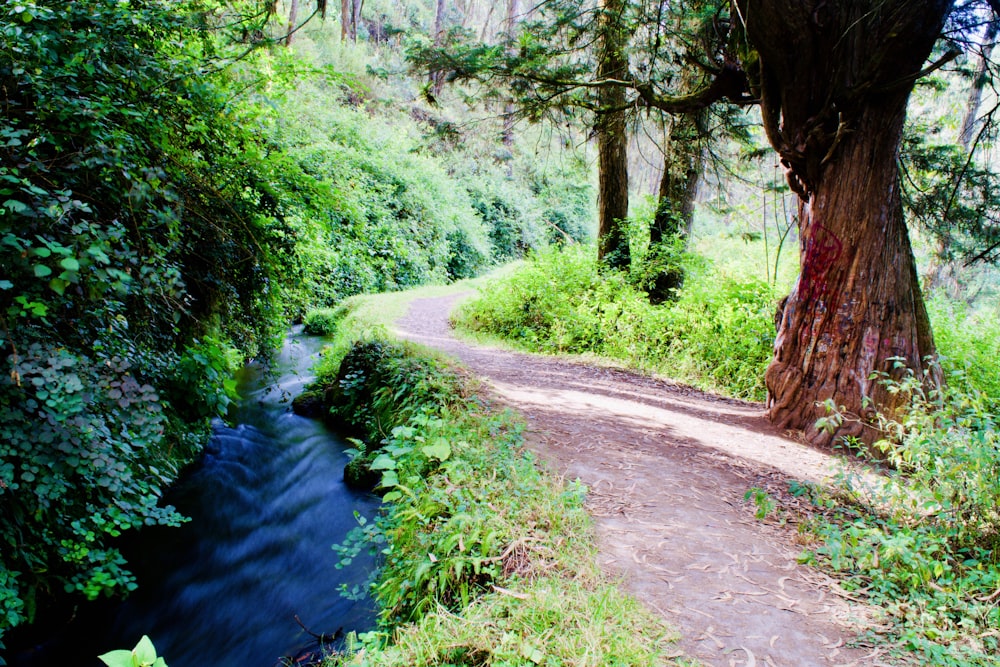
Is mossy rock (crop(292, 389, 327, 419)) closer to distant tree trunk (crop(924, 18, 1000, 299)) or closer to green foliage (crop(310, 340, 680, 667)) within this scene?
green foliage (crop(310, 340, 680, 667))

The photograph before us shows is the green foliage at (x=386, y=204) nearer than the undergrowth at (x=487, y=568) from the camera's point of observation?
No

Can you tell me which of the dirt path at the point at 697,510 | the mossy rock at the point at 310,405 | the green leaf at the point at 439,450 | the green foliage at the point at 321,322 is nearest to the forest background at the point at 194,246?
the dirt path at the point at 697,510

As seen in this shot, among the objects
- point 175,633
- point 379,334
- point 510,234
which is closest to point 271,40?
point 175,633

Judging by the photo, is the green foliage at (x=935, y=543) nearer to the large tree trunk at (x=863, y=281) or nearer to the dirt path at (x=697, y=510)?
the dirt path at (x=697, y=510)

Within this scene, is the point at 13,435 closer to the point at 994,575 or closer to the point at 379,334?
the point at 994,575

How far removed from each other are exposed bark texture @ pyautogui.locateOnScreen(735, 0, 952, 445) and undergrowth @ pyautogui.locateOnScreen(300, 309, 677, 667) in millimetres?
3272

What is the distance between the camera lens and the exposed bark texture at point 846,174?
4.71 meters

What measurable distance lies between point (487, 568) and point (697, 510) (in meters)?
1.72

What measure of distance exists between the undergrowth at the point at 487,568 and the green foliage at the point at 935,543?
1285 millimetres

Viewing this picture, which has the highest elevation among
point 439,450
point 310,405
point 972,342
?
point 972,342

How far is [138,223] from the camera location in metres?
3.68

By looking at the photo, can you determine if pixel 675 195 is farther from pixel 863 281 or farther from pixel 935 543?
pixel 935 543

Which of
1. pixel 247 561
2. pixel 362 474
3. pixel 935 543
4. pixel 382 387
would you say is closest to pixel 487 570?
pixel 935 543

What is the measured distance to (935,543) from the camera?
293 centimetres
